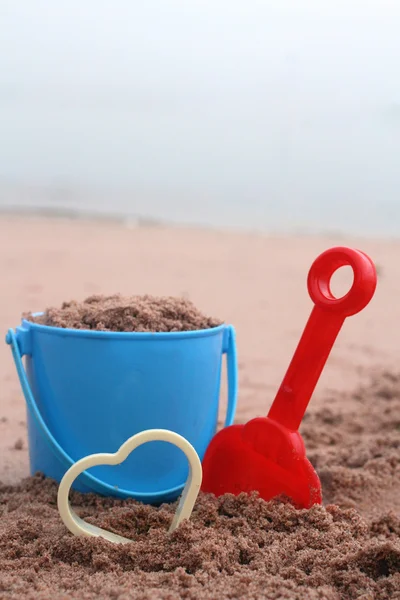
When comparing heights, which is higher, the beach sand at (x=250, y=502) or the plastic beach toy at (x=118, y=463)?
the plastic beach toy at (x=118, y=463)

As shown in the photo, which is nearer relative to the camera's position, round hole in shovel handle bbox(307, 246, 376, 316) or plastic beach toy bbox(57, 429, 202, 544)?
plastic beach toy bbox(57, 429, 202, 544)

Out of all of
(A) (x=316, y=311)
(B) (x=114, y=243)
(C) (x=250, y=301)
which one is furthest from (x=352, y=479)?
(B) (x=114, y=243)

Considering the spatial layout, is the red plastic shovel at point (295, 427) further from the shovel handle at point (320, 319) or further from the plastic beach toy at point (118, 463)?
the plastic beach toy at point (118, 463)

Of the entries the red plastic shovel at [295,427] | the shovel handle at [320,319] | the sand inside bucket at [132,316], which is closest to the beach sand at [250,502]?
the red plastic shovel at [295,427]

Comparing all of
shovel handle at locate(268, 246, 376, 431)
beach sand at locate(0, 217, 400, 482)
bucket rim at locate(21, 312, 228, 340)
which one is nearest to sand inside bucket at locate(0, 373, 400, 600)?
shovel handle at locate(268, 246, 376, 431)


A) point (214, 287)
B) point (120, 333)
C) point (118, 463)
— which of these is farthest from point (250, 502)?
point (214, 287)

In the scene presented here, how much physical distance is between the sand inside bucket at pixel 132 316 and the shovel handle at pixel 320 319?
223mm

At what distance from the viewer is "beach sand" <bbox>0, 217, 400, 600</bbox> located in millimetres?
942

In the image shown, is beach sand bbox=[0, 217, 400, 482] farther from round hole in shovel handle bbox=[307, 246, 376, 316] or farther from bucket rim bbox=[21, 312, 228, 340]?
round hole in shovel handle bbox=[307, 246, 376, 316]

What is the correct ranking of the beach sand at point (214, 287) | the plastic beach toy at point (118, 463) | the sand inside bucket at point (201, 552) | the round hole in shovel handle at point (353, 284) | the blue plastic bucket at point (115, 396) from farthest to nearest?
the beach sand at point (214, 287) < the blue plastic bucket at point (115, 396) < the round hole in shovel handle at point (353, 284) < the plastic beach toy at point (118, 463) < the sand inside bucket at point (201, 552)

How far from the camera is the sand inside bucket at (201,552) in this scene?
91 centimetres

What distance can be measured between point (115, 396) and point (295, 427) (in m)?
0.33

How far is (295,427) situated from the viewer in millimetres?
1301

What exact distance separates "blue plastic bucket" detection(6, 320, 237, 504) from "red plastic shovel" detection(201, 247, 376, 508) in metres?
0.09
